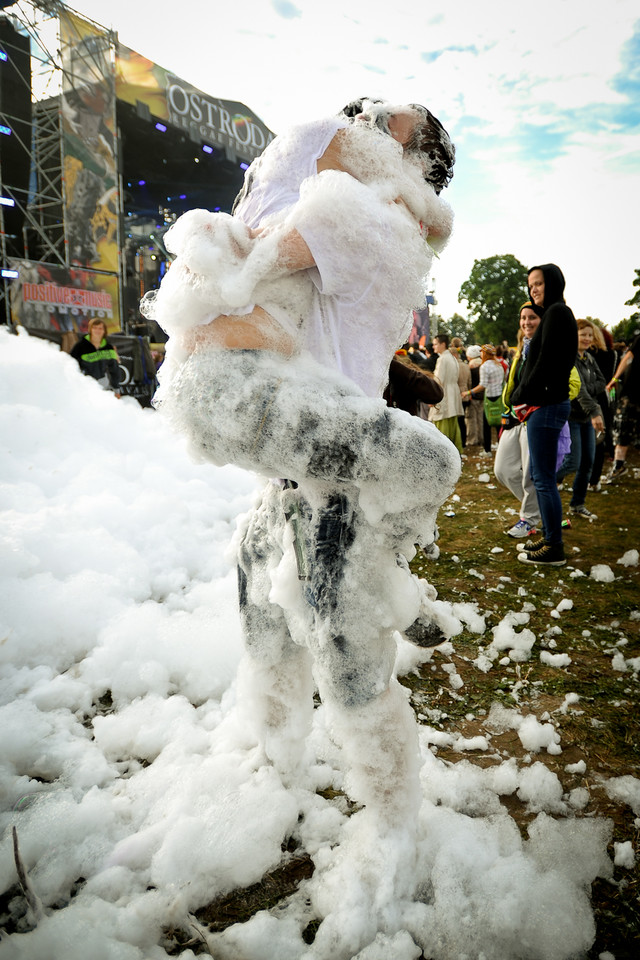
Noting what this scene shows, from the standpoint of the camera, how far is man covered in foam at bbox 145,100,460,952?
1.12 meters

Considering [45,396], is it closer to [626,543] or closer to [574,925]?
[574,925]

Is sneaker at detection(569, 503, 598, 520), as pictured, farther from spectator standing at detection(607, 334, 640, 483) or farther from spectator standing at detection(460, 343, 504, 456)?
spectator standing at detection(460, 343, 504, 456)

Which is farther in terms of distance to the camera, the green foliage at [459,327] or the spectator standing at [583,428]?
the green foliage at [459,327]

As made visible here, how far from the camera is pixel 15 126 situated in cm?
969

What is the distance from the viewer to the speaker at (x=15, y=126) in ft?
30.7

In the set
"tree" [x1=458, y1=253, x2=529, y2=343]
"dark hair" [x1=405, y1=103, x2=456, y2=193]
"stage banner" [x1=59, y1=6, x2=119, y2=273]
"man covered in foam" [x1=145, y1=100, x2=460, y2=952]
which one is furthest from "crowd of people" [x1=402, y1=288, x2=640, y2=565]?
"tree" [x1=458, y1=253, x2=529, y2=343]

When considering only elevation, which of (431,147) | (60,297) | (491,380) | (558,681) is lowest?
A: (558,681)

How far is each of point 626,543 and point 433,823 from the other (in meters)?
3.64

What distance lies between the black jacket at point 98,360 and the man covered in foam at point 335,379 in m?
5.64

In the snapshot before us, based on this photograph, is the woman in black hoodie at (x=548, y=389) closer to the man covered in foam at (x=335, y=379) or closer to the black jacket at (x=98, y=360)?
the man covered in foam at (x=335, y=379)

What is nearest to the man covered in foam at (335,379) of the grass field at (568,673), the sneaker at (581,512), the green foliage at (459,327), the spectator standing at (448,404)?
the grass field at (568,673)

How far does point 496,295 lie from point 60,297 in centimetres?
3532

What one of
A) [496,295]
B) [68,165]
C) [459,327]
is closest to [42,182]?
[68,165]

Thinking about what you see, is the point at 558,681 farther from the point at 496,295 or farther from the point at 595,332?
the point at 496,295
